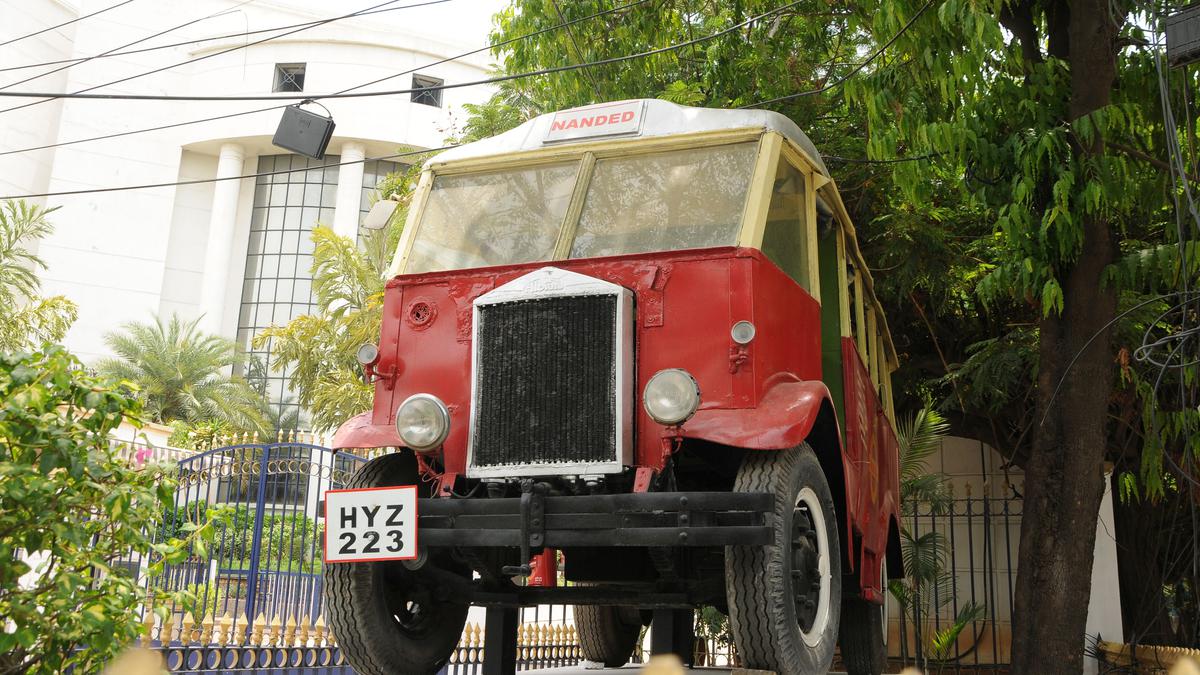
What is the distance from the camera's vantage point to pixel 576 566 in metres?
6.50

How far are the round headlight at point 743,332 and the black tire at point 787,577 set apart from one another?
0.54 m

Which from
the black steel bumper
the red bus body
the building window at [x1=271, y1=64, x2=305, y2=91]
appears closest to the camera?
the black steel bumper

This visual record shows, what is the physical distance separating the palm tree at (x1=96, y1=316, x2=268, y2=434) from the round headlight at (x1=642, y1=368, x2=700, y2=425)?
3815 cm

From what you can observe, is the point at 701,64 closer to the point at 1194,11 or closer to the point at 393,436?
the point at 1194,11

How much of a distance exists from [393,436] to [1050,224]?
5.30 meters

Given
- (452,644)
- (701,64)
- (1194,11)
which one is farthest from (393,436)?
(701,64)

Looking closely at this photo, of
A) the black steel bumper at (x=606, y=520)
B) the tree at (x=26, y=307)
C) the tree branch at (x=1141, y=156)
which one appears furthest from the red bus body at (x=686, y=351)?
the tree at (x=26, y=307)

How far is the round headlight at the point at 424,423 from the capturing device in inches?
195

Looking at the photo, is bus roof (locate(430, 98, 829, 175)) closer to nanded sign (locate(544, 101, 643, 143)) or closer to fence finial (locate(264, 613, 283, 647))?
nanded sign (locate(544, 101, 643, 143))

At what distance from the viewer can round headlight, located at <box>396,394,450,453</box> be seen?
4.96m

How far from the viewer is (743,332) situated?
16.5 feet

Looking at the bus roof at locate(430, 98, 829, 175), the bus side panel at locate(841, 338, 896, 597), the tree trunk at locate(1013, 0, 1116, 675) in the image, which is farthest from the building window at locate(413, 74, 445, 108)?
the bus roof at locate(430, 98, 829, 175)

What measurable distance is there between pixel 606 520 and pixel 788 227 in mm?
2230

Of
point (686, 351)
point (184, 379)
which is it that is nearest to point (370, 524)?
point (686, 351)
